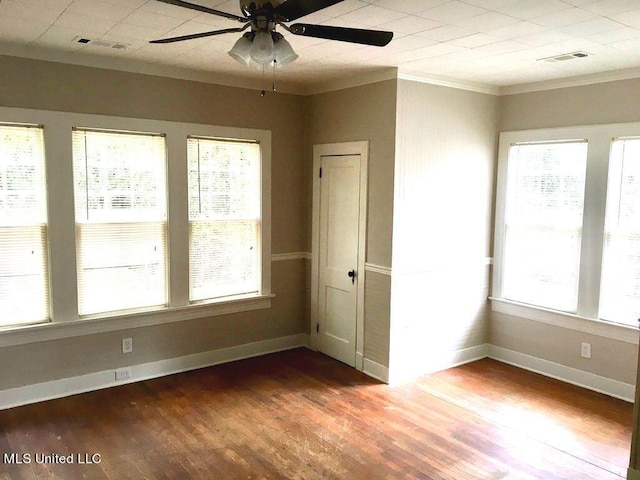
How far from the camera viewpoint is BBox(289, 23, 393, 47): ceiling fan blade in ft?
7.30

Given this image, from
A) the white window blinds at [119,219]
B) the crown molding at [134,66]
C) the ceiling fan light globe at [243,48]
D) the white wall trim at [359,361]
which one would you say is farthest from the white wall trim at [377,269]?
the ceiling fan light globe at [243,48]

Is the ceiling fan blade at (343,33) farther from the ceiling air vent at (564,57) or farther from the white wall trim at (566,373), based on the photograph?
the white wall trim at (566,373)

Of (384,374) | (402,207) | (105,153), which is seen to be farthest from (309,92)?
(384,374)

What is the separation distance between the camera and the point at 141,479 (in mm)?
2936

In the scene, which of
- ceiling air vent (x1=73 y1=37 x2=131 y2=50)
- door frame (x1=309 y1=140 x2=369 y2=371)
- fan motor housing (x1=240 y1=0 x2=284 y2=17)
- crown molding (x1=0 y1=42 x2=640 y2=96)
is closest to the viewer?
fan motor housing (x1=240 y1=0 x2=284 y2=17)

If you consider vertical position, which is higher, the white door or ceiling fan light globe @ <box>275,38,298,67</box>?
ceiling fan light globe @ <box>275,38,298,67</box>

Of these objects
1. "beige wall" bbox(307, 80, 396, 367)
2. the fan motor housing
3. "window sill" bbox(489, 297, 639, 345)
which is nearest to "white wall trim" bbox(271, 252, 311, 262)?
"beige wall" bbox(307, 80, 396, 367)

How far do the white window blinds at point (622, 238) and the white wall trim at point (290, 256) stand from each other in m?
2.65

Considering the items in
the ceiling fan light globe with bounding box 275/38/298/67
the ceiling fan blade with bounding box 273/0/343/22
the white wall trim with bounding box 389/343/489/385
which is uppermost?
the ceiling fan blade with bounding box 273/0/343/22

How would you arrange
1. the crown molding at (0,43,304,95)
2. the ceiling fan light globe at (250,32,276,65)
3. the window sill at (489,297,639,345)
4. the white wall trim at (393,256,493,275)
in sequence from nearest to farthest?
the ceiling fan light globe at (250,32,276,65)
the crown molding at (0,43,304,95)
the window sill at (489,297,639,345)
the white wall trim at (393,256,493,275)

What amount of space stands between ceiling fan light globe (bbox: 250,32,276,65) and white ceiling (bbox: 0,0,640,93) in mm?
526

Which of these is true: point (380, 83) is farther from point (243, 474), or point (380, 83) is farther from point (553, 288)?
point (243, 474)

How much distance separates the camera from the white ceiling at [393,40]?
269 centimetres

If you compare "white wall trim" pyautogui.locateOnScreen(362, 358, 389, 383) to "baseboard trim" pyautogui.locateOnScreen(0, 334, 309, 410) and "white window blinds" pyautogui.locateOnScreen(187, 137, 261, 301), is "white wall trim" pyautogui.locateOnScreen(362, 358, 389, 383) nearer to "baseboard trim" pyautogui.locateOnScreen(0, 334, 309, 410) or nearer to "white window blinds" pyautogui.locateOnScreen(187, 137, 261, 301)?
"baseboard trim" pyautogui.locateOnScreen(0, 334, 309, 410)
